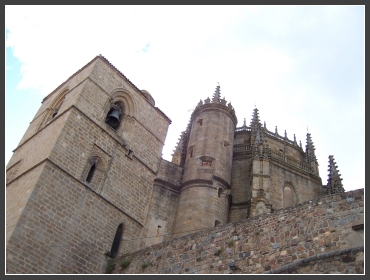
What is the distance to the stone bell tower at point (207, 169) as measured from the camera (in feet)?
50.1

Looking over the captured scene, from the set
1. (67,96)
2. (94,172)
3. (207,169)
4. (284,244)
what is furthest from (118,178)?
(284,244)

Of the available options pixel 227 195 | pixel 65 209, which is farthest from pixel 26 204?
pixel 227 195

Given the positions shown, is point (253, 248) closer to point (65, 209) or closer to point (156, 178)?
point (65, 209)

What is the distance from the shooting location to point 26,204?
1106 centimetres

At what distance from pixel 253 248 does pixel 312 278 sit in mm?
2751

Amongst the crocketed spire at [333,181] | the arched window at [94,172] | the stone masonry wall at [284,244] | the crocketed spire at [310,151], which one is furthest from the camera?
the crocketed spire at [310,151]

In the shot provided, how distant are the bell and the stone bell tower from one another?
3.68m

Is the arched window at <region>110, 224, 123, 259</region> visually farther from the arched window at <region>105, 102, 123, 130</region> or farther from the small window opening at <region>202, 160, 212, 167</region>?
the small window opening at <region>202, 160, 212, 167</region>

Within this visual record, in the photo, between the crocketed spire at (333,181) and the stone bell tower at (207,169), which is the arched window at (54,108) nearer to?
the stone bell tower at (207,169)

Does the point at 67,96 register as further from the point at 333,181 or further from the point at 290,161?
the point at 333,181

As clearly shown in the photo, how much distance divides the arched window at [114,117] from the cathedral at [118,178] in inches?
1.6

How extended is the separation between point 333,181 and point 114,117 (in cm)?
1081

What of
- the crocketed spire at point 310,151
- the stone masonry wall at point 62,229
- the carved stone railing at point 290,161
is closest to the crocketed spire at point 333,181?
the carved stone railing at point 290,161

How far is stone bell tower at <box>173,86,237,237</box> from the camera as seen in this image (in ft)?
50.1
